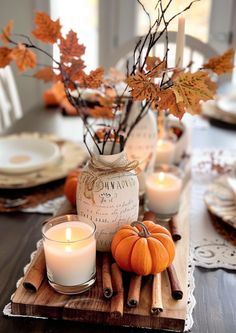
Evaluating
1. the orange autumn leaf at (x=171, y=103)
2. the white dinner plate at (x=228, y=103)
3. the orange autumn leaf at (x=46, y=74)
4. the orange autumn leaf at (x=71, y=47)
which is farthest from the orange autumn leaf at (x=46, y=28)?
the white dinner plate at (x=228, y=103)

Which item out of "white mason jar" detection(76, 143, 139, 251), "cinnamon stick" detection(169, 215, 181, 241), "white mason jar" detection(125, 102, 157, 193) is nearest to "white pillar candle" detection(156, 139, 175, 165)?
"white mason jar" detection(125, 102, 157, 193)

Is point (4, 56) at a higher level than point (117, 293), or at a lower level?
higher

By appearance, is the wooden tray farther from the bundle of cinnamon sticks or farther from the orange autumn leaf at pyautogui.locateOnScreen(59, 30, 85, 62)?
the orange autumn leaf at pyautogui.locateOnScreen(59, 30, 85, 62)

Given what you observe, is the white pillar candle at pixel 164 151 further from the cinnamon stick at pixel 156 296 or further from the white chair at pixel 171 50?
the white chair at pixel 171 50

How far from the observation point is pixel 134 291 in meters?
Answer: 0.77

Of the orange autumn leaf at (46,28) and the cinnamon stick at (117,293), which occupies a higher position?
the orange autumn leaf at (46,28)

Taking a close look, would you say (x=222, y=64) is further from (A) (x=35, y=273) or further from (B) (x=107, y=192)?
(A) (x=35, y=273)

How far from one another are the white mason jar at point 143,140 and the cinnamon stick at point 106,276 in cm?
29

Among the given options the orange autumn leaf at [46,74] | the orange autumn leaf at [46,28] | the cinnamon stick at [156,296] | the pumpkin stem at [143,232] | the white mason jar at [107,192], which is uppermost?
the orange autumn leaf at [46,28]

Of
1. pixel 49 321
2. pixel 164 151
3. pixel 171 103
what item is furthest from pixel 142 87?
pixel 164 151

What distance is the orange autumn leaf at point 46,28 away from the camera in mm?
881

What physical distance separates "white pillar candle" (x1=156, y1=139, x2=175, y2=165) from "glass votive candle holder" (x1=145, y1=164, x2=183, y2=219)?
0.19 m

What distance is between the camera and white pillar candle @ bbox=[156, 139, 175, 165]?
1.31m

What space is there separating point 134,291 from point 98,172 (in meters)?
0.23
